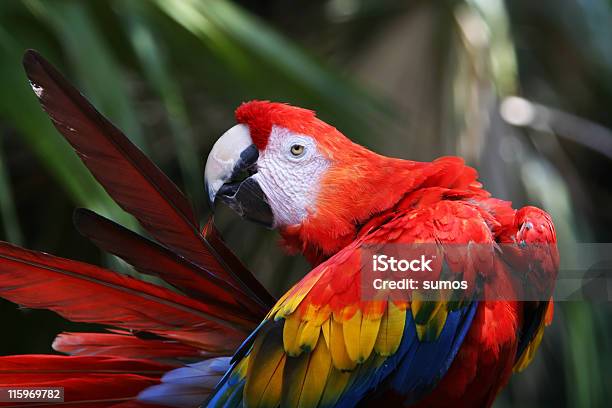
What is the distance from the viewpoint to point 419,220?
81 cm

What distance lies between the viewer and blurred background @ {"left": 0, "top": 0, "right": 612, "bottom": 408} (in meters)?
1.32

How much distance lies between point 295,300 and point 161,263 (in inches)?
5.4

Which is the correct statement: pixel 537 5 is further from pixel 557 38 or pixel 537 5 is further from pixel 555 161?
pixel 555 161

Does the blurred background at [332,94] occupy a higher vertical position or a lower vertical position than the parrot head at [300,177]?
higher

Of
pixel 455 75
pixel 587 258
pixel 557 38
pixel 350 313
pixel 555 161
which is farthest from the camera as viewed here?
pixel 557 38

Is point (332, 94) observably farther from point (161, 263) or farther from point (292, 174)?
point (161, 263)

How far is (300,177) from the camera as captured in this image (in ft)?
2.95

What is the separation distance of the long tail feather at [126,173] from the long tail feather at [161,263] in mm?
18

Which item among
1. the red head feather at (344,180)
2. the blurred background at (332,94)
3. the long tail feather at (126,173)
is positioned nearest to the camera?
the long tail feather at (126,173)

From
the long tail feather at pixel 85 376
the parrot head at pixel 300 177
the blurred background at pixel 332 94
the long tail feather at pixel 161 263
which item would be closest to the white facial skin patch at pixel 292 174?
the parrot head at pixel 300 177

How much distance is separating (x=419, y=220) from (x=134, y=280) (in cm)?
28

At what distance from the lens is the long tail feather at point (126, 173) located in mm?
752

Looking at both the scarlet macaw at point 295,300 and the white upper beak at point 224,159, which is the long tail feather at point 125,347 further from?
the white upper beak at point 224,159

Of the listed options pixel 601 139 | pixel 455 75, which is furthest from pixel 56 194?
pixel 601 139
